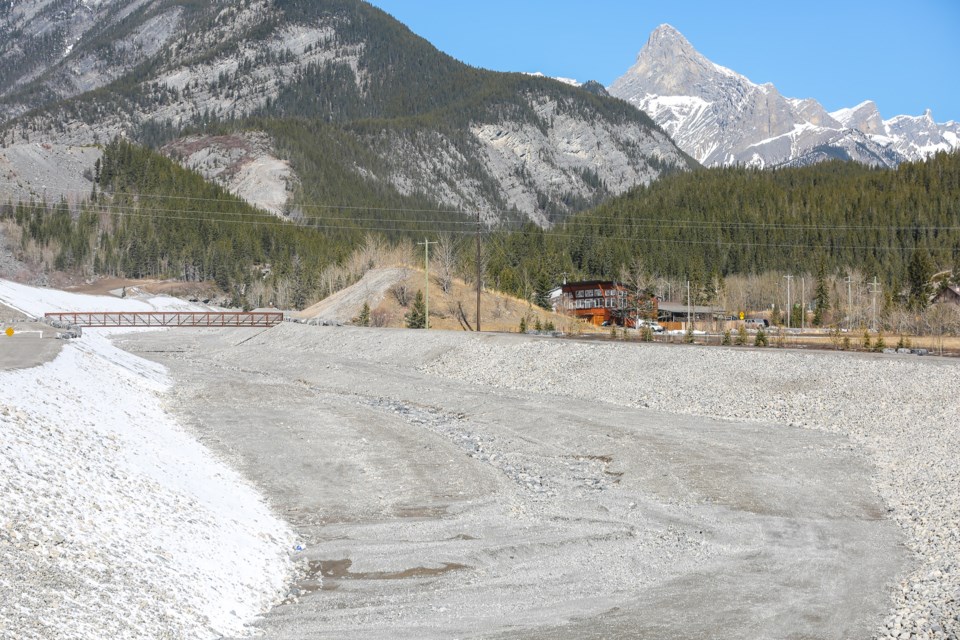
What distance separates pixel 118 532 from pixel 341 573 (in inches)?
185

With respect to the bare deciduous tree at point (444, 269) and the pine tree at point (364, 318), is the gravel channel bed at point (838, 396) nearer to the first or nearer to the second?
the pine tree at point (364, 318)

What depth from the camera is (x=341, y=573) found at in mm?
19562

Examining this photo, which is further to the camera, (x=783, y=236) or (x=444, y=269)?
(x=783, y=236)

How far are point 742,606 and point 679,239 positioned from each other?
551 feet

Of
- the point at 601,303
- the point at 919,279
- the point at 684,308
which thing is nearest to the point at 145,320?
the point at 601,303

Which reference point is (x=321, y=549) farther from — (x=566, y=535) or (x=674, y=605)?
(x=674, y=605)

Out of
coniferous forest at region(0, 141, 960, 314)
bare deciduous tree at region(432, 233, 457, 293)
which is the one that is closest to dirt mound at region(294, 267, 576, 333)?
bare deciduous tree at region(432, 233, 457, 293)

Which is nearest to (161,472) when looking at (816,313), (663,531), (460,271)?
(663,531)

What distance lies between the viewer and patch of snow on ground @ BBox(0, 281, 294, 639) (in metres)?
13.9

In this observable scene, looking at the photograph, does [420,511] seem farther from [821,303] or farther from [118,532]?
[821,303]

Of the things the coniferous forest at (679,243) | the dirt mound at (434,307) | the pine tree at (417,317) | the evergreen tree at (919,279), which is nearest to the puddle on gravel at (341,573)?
the pine tree at (417,317)

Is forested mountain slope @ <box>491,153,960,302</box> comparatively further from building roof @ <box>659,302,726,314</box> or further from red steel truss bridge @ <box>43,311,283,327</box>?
red steel truss bridge @ <box>43,311,283,327</box>

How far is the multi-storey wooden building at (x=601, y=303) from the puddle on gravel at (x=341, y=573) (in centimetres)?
10703

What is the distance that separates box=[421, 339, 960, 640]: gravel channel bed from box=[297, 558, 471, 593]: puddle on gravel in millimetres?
8993
